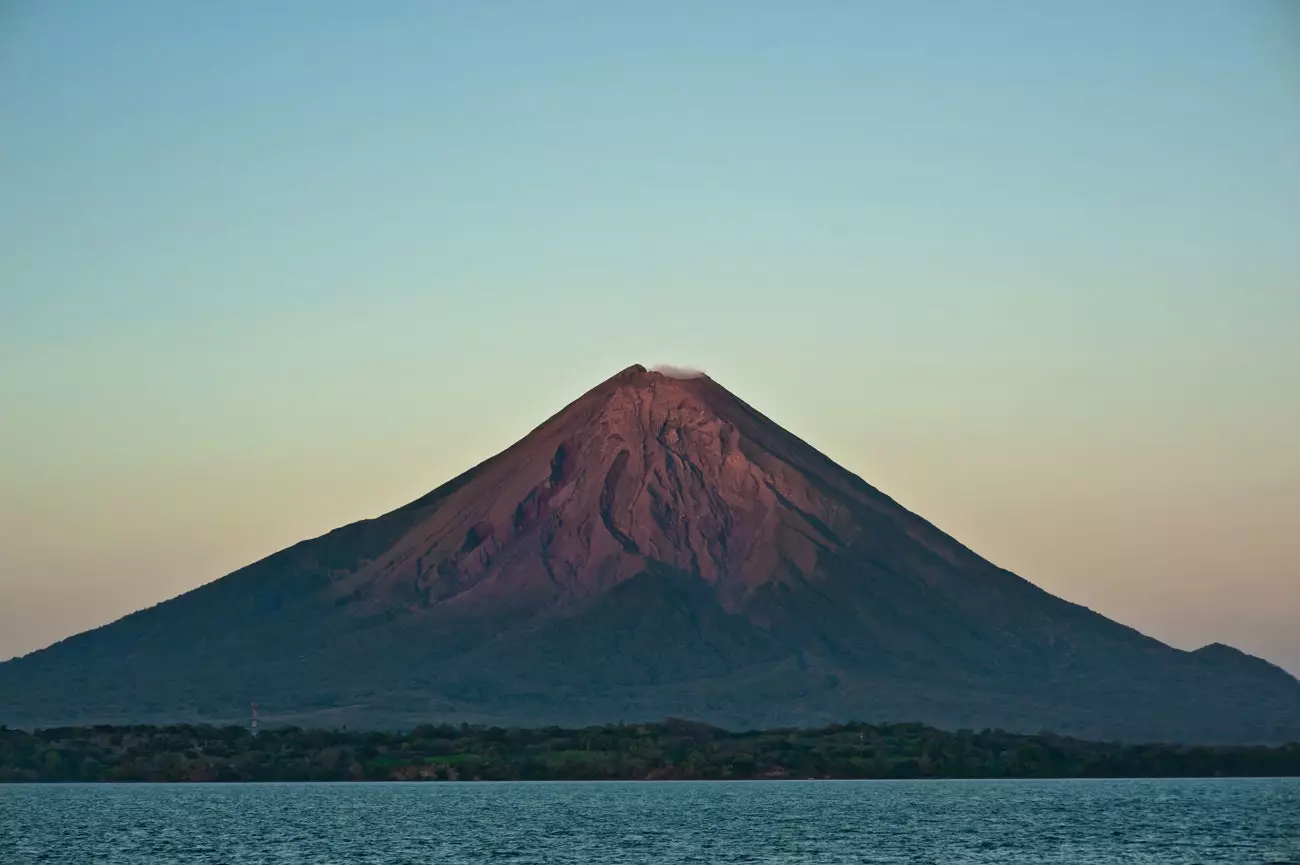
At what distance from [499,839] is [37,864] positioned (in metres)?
30.8

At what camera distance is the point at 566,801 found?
185875mm

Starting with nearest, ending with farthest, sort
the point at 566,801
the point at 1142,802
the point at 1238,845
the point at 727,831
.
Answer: the point at 1238,845 → the point at 727,831 → the point at 1142,802 → the point at 566,801

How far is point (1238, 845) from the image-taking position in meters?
110

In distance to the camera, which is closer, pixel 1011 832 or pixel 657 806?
pixel 1011 832

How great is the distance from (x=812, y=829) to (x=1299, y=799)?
206ft

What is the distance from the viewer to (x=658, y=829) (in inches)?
5246

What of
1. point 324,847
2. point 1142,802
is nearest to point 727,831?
point 324,847

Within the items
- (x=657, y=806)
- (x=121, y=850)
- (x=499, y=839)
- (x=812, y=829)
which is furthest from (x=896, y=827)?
(x=121, y=850)

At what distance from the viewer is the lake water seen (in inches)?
4198

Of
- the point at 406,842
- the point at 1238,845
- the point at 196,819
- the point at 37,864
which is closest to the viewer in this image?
the point at 37,864

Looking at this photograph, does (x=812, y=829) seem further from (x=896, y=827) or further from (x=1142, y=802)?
(x=1142, y=802)

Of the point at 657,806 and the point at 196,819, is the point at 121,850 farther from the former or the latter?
the point at 657,806

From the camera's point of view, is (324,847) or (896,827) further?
(896,827)

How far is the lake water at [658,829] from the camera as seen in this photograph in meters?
107
